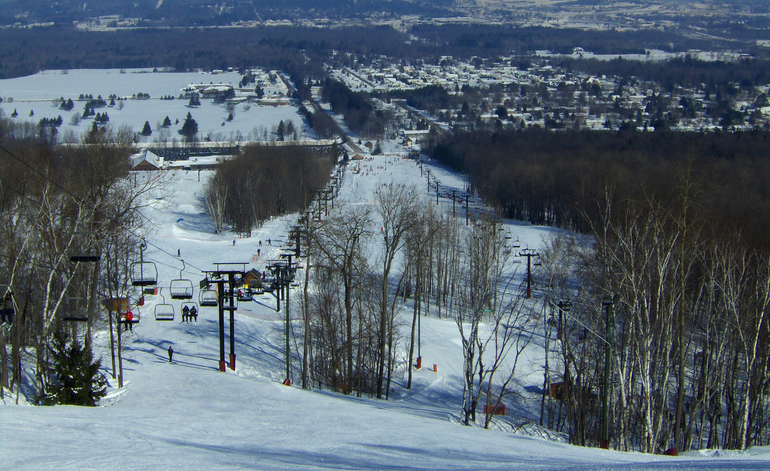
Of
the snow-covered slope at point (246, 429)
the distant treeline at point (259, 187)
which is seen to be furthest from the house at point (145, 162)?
the snow-covered slope at point (246, 429)

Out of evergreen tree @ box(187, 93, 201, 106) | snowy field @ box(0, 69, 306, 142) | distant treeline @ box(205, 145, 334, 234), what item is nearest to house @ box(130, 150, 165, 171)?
distant treeline @ box(205, 145, 334, 234)

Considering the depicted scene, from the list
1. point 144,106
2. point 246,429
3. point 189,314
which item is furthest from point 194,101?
point 246,429

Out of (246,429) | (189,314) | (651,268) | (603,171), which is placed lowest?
(189,314)

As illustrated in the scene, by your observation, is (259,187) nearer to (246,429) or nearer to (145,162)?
(145,162)

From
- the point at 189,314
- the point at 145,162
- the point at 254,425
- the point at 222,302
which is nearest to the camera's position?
the point at 254,425

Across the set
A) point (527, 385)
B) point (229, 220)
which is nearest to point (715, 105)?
point (229, 220)

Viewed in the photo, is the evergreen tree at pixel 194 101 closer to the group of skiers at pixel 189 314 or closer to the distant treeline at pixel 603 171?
the distant treeline at pixel 603 171

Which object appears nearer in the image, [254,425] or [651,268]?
[254,425]

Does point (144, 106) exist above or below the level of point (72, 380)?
below
